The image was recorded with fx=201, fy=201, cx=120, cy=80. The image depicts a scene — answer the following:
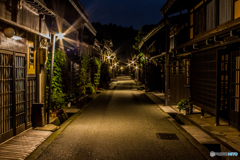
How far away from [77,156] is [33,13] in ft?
25.0

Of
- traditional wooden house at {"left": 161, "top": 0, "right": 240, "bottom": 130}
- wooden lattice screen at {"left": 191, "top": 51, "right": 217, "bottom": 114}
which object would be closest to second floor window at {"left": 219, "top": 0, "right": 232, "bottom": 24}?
traditional wooden house at {"left": 161, "top": 0, "right": 240, "bottom": 130}

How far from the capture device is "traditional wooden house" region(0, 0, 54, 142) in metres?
7.86

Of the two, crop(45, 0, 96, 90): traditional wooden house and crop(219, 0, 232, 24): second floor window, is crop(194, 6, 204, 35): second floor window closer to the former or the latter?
crop(219, 0, 232, 24): second floor window

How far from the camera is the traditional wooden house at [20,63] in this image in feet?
25.8

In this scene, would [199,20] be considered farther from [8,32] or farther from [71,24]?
[71,24]

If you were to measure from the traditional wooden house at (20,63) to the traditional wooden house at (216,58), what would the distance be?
8462 mm

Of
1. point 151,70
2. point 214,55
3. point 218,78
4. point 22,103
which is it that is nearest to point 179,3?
point 214,55

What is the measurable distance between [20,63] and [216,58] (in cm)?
938

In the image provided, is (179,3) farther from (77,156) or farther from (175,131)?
(77,156)

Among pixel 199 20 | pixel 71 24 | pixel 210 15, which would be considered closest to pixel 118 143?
pixel 210 15

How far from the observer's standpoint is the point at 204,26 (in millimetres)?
13133

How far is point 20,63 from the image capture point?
9227 millimetres

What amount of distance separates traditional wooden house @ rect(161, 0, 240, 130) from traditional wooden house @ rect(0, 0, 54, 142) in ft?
27.8

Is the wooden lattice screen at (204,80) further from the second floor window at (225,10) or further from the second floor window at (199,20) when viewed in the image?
the second floor window at (199,20)
